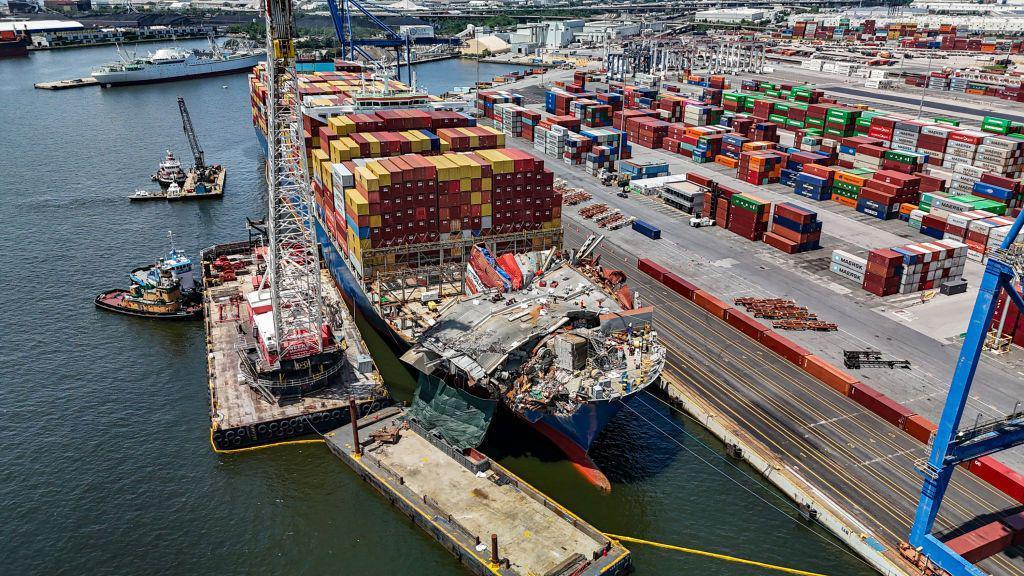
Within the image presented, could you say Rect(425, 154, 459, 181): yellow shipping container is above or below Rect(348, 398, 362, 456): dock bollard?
above

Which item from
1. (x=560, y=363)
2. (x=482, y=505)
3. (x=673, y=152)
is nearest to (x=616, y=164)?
(x=673, y=152)

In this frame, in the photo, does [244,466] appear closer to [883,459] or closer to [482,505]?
[482,505]

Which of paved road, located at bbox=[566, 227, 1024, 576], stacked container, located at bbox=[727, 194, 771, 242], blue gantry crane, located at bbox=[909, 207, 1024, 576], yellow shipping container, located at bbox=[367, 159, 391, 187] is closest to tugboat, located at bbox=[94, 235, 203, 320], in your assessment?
yellow shipping container, located at bbox=[367, 159, 391, 187]

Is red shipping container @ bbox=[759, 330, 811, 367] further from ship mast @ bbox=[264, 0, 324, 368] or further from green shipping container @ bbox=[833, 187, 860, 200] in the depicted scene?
green shipping container @ bbox=[833, 187, 860, 200]

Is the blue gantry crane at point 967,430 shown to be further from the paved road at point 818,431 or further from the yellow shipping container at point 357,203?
the yellow shipping container at point 357,203

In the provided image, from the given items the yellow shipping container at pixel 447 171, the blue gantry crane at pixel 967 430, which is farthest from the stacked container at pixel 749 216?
the blue gantry crane at pixel 967 430
